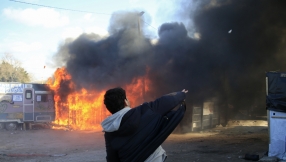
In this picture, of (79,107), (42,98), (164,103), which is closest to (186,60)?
(79,107)

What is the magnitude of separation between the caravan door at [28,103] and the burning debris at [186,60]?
1690mm

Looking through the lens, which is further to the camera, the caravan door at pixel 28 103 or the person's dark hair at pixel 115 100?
the caravan door at pixel 28 103

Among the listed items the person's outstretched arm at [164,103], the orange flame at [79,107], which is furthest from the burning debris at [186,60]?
the person's outstretched arm at [164,103]

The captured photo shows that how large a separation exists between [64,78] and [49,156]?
11267 millimetres

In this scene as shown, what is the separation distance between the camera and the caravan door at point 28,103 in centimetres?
1838

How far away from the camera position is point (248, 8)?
14719 mm

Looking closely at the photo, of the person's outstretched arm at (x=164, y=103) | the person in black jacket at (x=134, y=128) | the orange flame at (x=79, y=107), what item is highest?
the person's outstretched arm at (x=164, y=103)

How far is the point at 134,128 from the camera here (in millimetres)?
2158

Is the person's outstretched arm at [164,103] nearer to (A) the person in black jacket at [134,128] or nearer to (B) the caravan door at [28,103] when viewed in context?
(A) the person in black jacket at [134,128]

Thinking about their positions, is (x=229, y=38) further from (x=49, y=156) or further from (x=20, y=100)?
(x=20, y=100)

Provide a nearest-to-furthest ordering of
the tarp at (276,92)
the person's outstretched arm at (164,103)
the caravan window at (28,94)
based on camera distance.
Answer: the person's outstretched arm at (164,103)
the tarp at (276,92)
the caravan window at (28,94)

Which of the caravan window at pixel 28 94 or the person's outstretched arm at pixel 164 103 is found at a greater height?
the person's outstretched arm at pixel 164 103

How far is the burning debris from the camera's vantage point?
15.1 m

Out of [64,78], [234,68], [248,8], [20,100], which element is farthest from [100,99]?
[248,8]
